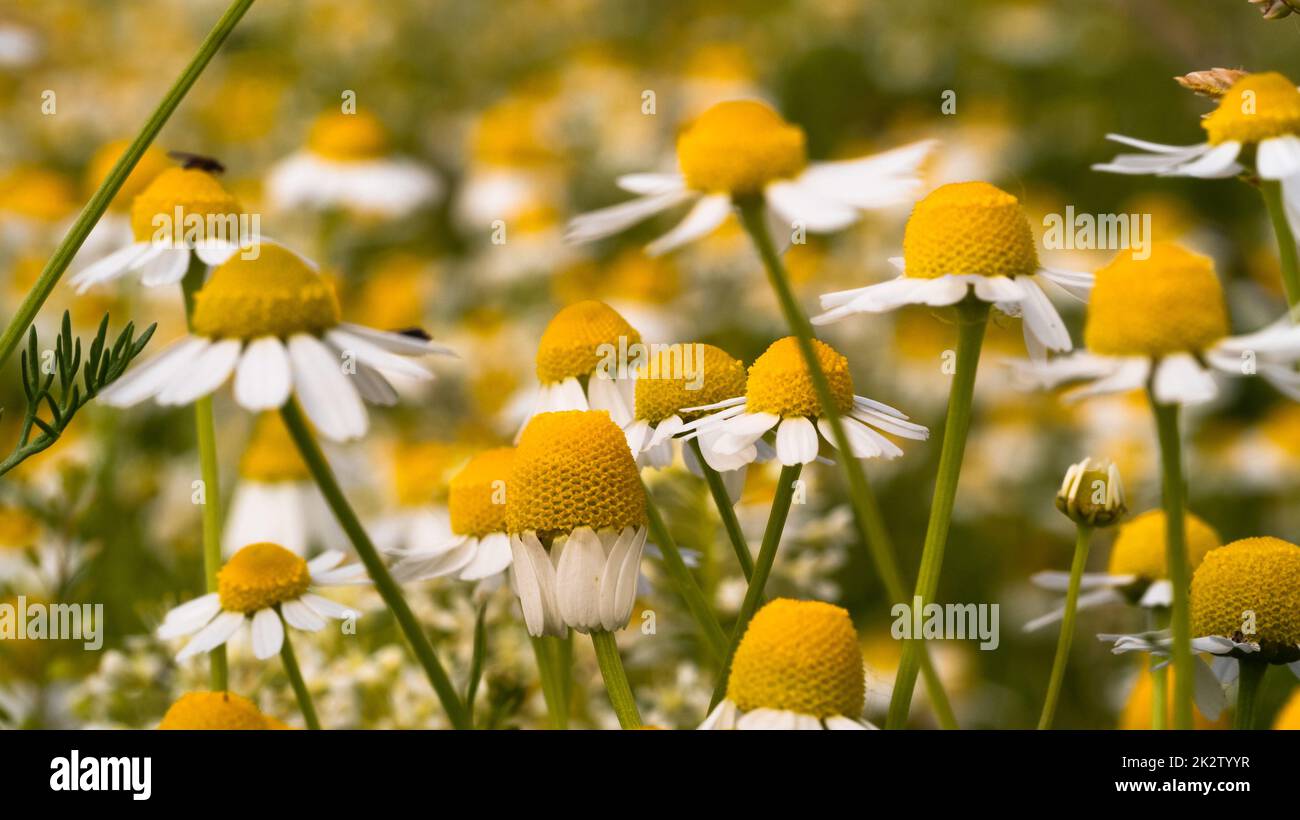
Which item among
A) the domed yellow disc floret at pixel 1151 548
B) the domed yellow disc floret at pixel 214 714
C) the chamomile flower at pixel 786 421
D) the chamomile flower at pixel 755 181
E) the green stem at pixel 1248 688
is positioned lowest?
the green stem at pixel 1248 688

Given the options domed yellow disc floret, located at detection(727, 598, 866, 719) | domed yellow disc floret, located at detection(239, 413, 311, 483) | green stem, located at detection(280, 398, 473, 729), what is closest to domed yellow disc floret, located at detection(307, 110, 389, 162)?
domed yellow disc floret, located at detection(239, 413, 311, 483)

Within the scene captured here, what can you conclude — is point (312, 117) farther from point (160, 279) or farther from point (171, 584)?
point (160, 279)

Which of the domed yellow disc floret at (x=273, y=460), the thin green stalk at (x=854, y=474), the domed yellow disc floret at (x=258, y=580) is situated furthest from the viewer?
the domed yellow disc floret at (x=273, y=460)

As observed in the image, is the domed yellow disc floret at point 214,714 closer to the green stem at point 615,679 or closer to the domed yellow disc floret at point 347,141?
the green stem at point 615,679

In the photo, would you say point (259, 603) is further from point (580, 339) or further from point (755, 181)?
point (755, 181)

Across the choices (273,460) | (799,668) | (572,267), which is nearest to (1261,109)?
(799,668)

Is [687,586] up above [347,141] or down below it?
below

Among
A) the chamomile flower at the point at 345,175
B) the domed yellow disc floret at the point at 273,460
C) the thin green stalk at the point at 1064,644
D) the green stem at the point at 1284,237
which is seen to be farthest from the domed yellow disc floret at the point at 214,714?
the chamomile flower at the point at 345,175
